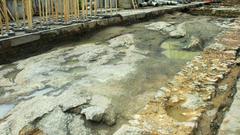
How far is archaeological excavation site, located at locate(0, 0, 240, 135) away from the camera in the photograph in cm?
268

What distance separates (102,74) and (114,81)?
0.32 meters

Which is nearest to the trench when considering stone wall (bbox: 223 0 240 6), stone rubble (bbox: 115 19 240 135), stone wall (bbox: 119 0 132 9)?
stone rubble (bbox: 115 19 240 135)

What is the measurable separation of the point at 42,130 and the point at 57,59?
7.76 ft

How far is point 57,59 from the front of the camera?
489cm

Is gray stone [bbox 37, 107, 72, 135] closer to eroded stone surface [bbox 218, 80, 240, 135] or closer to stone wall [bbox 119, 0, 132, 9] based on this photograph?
eroded stone surface [bbox 218, 80, 240, 135]

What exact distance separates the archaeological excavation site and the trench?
12 millimetres

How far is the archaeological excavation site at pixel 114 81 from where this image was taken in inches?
105

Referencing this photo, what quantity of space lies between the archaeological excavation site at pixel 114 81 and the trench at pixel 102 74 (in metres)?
0.01

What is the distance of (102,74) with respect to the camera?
160 inches

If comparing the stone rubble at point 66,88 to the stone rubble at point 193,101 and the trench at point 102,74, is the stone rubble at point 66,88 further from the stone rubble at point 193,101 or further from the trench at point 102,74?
the stone rubble at point 193,101

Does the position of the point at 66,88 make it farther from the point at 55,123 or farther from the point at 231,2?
the point at 231,2

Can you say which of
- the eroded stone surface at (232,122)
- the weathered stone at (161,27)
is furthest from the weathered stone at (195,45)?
the eroded stone surface at (232,122)

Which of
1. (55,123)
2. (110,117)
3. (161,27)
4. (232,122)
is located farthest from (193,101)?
(161,27)

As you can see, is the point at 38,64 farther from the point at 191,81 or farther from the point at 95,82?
the point at 191,81
